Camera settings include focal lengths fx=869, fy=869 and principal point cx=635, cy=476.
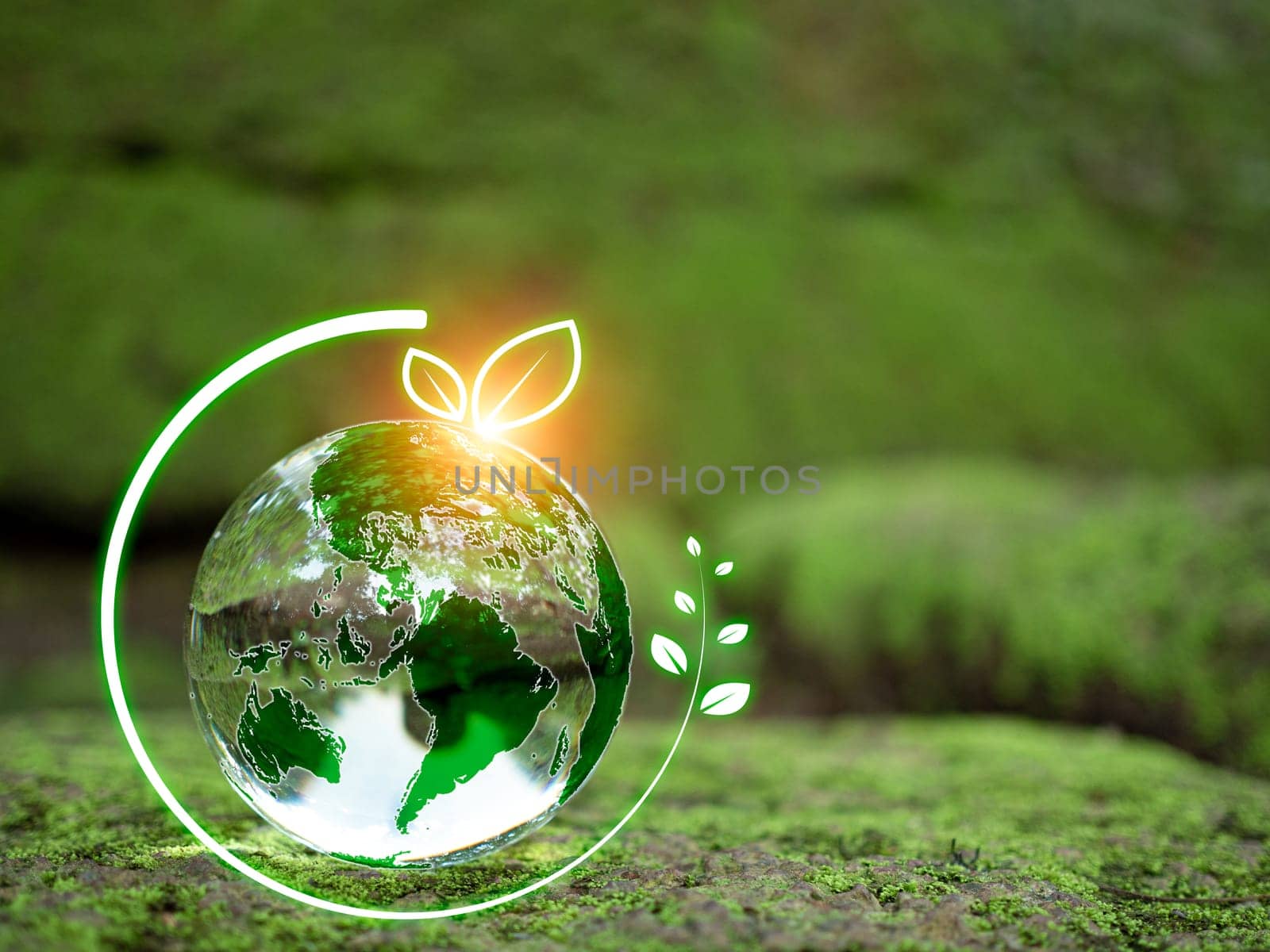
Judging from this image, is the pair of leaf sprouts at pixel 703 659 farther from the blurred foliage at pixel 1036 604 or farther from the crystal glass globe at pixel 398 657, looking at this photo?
the blurred foliage at pixel 1036 604

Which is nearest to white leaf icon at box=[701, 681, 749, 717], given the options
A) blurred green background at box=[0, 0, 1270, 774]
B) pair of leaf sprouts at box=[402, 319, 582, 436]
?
pair of leaf sprouts at box=[402, 319, 582, 436]

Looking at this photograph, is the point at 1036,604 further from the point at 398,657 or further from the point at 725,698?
the point at 398,657

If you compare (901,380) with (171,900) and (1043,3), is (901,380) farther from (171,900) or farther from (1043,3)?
(171,900)

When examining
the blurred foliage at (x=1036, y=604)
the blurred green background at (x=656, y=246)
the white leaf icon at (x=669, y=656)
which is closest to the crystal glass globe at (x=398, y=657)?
the white leaf icon at (x=669, y=656)

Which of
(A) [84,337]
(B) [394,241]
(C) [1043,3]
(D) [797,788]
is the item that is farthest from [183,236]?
(C) [1043,3]

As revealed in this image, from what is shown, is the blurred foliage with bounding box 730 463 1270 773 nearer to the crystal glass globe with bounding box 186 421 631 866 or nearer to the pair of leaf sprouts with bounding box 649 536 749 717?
the pair of leaf sprouts with bounding box 649 536 749 717

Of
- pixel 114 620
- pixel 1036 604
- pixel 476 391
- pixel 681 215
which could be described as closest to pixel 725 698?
pixel 476 391
